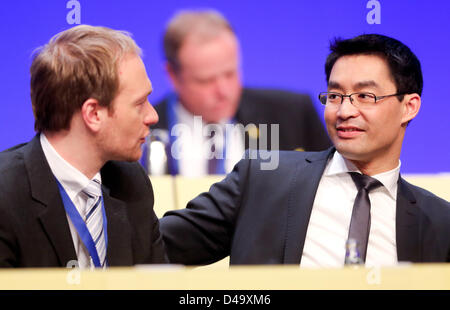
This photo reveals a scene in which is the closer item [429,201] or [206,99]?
[429,201]

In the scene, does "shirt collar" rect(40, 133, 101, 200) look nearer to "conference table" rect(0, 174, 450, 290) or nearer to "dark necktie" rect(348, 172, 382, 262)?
"conference table" rect(0, 174, 450, 290)

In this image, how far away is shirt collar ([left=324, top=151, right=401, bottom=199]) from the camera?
7.13ft

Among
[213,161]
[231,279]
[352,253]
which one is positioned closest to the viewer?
[231,279]

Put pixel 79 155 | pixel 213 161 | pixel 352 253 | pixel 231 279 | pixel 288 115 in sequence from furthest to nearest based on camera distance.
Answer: pixel 288 115
pixel 213 161
pixel 352 253
pixel 79 155
pixel 231 279

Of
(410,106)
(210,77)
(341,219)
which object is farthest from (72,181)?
(410,106)

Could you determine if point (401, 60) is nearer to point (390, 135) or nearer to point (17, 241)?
point (390, 135)

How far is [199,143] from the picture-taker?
9.04 feet

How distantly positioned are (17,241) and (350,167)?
1.13 m

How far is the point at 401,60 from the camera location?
2189mm

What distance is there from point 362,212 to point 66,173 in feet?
3.18

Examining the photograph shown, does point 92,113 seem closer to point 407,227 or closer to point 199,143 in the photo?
point 199,143

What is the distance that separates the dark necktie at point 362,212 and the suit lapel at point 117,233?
0.72 meters

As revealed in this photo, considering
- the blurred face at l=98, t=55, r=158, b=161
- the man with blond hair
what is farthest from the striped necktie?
the blurred face at l=98, t=55, r=158, b=161

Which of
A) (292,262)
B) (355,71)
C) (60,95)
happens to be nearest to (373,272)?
(292,262)
